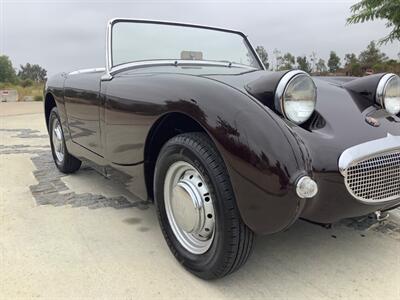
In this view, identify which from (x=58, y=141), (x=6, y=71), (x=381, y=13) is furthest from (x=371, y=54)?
(x=6, y=71)

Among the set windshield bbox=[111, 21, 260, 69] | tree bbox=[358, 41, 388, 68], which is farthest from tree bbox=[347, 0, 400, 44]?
tree bbox=[358, 41, 388, 68]

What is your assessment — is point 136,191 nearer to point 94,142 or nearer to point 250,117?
point 94,142

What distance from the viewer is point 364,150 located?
1.90 m

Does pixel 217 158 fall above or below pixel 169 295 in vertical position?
above

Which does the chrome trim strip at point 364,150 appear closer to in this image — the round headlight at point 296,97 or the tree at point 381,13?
the round headlight at point 296,97

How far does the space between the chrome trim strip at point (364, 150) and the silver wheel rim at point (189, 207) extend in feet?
2.19

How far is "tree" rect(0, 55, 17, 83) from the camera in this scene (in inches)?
1970

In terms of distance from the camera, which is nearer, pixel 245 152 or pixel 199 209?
pixel 245 152

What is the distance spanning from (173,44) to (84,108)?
0.96 m

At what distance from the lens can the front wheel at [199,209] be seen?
193cm

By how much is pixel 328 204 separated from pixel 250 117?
545 millimetres

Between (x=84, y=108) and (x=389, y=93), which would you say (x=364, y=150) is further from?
(x=84, y=108)

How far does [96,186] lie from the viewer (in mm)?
3922

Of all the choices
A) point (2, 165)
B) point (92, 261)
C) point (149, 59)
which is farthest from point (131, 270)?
point (2, 165)
